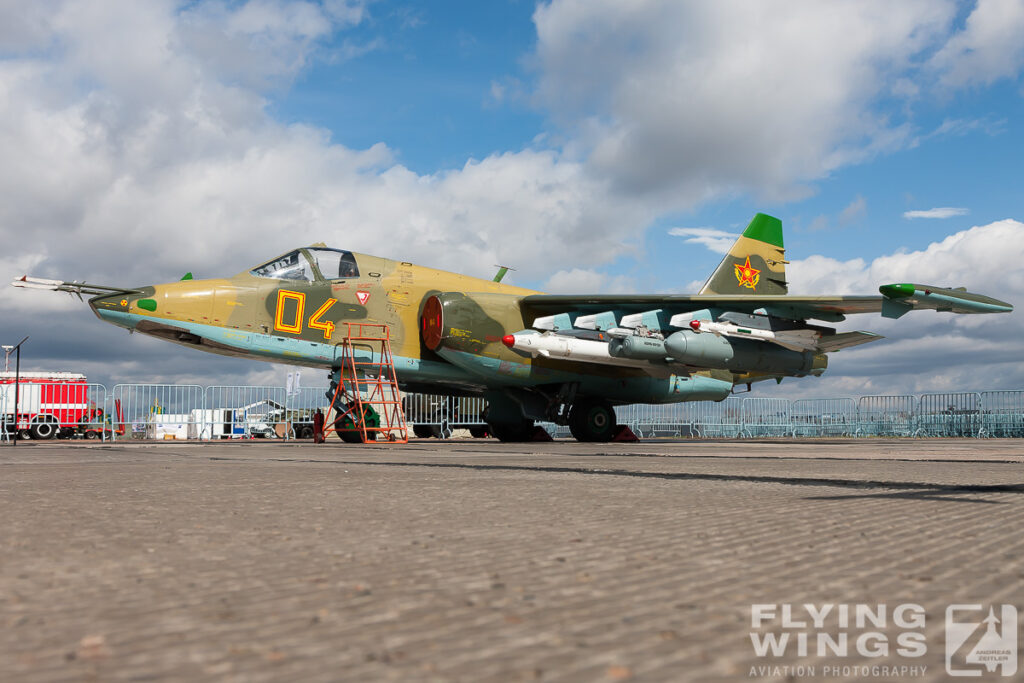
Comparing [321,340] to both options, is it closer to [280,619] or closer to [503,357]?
[503,357]

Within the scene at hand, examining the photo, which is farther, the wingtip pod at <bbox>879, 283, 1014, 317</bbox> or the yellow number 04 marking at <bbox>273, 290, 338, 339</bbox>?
the yellow number 04 marking at <bbox>273, 290, 338, 339</bbox>

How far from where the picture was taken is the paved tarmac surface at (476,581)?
3.85 ft

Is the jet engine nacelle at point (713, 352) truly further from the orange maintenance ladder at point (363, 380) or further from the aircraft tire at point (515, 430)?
the orange maintenance ladder at point (363, 380)

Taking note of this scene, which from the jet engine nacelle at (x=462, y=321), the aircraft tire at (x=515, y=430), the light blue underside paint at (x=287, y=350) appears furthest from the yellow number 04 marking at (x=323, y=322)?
the aircraft tire at (x=515, y=430)

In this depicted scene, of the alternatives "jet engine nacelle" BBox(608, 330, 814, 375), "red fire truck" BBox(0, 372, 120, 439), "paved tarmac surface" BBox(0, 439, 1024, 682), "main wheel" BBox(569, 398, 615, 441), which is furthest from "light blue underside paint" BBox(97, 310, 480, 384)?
"red fire truck" BBox(0, 372, 120, 439)

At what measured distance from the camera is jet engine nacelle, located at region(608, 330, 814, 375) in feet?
43.5

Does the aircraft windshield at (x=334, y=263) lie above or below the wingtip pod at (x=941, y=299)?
above

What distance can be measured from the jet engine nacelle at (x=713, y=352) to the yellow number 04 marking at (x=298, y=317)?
207 inches

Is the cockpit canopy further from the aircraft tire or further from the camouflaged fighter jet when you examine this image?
the aircraft tire

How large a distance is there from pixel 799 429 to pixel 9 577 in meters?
32.0

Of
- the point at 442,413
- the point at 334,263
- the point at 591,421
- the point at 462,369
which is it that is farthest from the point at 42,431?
the point at 591,421

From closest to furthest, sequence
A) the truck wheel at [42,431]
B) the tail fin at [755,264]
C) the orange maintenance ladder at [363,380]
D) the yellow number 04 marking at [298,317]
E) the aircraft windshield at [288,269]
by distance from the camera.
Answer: the yellow number 04 marking at [298,317]
the aircraft windshield at [288,269]
the orange maintenance ladder at [363,380]
the tail fin at [755,264]
the truck wheel at [42,431]

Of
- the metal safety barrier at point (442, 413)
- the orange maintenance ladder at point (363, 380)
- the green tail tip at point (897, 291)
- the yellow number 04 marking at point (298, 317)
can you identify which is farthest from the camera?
the metal safety barrier at point (442, 413)

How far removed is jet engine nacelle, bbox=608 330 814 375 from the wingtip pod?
3.03 metres
